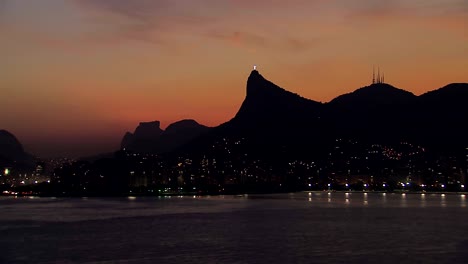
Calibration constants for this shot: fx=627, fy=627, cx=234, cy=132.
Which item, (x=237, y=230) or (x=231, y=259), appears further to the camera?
(x=237, y=230)

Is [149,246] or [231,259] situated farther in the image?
[149,246]

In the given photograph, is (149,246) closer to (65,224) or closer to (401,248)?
(401,248)

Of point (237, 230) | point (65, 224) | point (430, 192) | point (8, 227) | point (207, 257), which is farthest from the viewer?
point (430, 192)

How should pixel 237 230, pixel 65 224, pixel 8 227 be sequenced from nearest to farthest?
1. pixel 237 230
2. pixel 8 227
3. pixel 65 224

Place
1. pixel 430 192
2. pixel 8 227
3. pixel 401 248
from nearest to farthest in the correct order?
pixel 401 248 < pixel 8 227 < pixel 430 192

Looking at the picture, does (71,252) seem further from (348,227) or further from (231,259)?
(348,227)

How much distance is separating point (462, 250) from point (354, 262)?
911 cm

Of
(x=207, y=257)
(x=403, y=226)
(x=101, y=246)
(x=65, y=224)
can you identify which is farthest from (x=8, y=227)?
(x=403, y=226)

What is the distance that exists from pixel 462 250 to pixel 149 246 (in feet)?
67.2

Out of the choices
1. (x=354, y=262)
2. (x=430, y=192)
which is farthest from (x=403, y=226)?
(x=430, y=192)

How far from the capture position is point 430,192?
199875 mm

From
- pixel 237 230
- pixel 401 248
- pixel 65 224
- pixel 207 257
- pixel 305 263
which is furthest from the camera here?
pixel 65 224

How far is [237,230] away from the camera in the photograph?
56.4m

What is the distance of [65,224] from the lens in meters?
67.4
